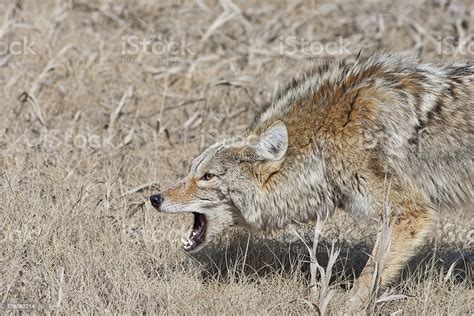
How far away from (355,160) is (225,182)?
2.82ft

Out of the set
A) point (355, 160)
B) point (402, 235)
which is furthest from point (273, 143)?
point (402, 235)

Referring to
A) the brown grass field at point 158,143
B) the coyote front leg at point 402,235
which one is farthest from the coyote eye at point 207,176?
the coyote front leg at point 402,235

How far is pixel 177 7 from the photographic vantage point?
10852mm

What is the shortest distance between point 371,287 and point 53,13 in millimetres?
6411

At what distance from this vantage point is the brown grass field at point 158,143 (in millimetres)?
5117

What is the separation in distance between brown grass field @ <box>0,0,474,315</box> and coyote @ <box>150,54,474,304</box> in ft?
1.20

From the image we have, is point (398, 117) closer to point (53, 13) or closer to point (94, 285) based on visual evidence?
point (94, 285)

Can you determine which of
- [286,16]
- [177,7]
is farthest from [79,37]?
[286,16]

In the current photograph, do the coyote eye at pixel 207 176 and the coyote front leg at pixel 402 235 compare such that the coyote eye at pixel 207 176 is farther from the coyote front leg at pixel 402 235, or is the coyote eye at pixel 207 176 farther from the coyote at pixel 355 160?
the coyote front leg at pixel 402 235

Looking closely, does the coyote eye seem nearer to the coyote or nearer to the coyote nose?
the coyote

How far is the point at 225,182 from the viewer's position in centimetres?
526

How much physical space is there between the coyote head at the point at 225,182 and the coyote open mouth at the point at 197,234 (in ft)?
0.04

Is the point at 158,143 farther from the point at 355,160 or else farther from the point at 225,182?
the point at 355,160

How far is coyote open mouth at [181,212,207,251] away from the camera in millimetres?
5359
